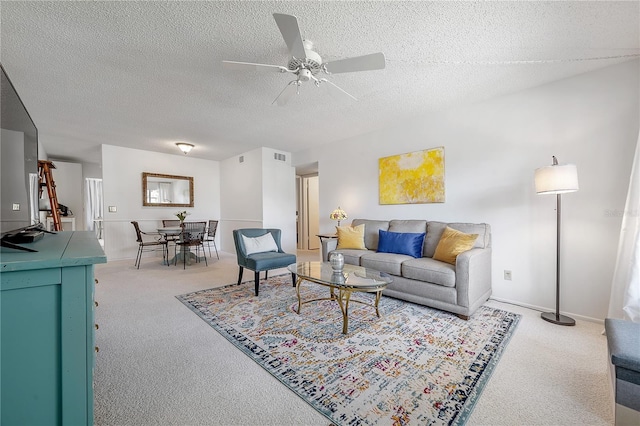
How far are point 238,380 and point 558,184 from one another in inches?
120

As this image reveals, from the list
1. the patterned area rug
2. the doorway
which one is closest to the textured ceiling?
the patterned area rug

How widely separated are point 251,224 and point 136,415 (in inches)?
185

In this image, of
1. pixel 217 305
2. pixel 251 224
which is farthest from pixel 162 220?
pixel 217 305

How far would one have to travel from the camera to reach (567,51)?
2.22 metres

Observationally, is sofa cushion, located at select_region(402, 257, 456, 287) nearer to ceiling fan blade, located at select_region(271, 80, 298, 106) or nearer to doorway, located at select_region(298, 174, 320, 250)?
ceiling fan blade, located at select_region(271, 80, 298, 106)

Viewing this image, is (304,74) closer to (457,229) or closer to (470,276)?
(470,276)

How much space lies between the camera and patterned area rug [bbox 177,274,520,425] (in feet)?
4.73

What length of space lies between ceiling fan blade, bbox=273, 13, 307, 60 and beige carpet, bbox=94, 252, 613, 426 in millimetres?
2162

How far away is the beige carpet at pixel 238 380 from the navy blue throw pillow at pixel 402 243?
1246 millimetres

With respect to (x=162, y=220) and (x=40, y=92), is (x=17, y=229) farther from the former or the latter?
(x=162, y=220)

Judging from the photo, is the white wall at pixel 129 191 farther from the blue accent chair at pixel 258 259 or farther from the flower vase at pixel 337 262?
the flower vase at pixel 337 262

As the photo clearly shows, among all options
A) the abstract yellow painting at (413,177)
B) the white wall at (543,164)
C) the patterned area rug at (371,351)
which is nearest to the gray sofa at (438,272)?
the patterned area rug at (371,351)

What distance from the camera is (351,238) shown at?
12.6 ft

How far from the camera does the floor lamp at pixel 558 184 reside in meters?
2.33
